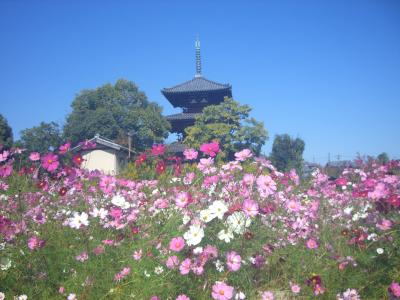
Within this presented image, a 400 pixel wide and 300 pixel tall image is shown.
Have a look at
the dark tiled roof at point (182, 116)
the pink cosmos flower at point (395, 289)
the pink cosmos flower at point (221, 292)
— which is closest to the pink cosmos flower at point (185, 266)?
the pink cosmos flower at point (221, 292)

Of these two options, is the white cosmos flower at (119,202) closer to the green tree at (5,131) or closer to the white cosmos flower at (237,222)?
the white cosmos flower at (237,222)

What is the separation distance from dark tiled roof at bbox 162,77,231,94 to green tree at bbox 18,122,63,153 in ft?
29.6

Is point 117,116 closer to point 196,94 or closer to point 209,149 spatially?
point 196,94

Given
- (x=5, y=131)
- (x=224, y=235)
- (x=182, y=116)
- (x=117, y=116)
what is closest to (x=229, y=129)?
(x=182, y=116)

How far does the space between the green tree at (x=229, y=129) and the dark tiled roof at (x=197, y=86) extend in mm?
3223

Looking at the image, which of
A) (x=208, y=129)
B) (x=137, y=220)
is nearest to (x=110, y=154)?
(x=208, y=129)

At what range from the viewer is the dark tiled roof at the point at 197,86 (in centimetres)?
2078

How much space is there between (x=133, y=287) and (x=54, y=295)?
0.45 meters

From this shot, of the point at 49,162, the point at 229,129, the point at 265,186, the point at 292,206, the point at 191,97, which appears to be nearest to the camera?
the point at 265,186

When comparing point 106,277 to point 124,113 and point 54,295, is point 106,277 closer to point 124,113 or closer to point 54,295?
point 54,295

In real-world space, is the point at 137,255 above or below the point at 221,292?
above

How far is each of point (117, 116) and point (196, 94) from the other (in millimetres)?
6143

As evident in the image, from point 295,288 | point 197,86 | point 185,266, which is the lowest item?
point 295,288

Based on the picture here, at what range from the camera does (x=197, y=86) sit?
70.9 feet
